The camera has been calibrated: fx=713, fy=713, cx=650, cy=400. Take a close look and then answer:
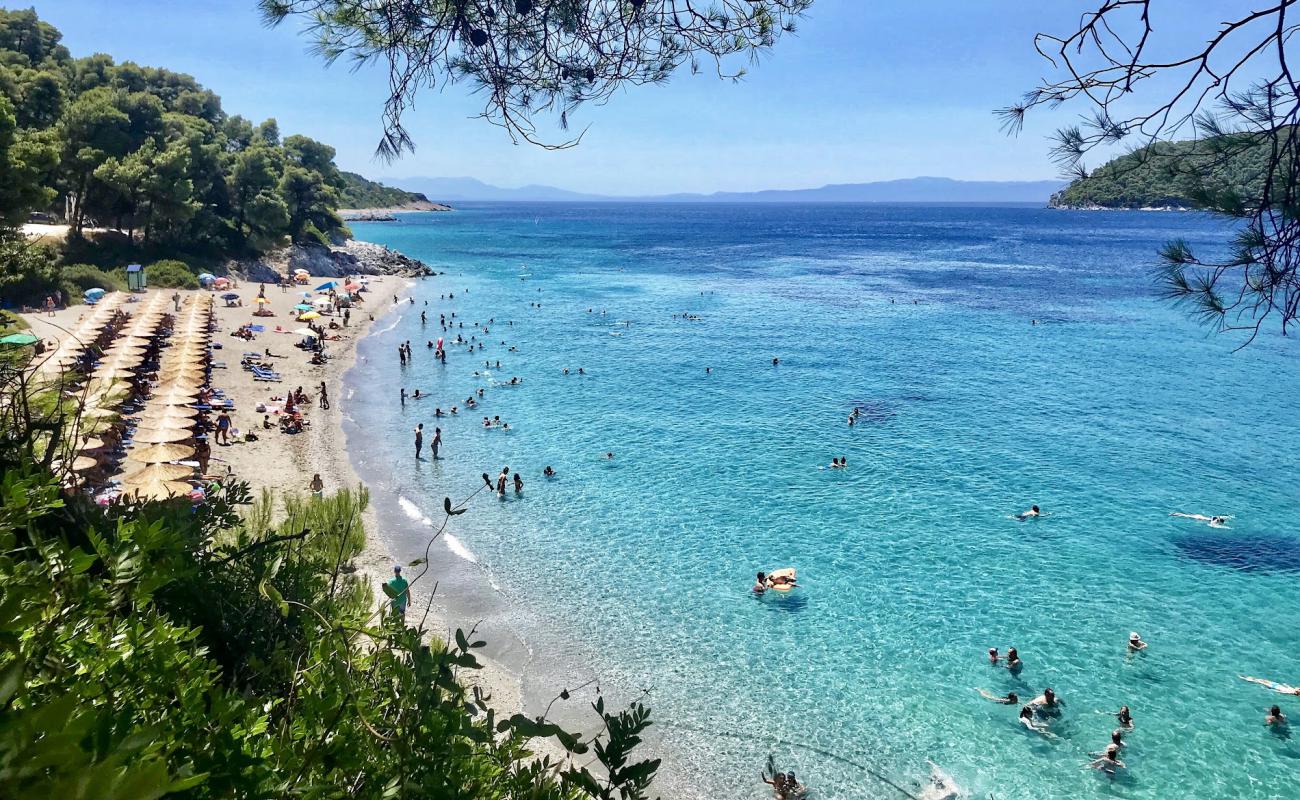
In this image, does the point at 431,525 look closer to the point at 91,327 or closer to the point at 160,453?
the point at 160,453

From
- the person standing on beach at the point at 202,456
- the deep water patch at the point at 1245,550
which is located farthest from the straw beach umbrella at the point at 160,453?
the deep water patch at the point at 1245,550

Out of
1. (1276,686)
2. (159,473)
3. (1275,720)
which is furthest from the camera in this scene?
(159,473)

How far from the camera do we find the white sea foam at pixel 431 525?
19.4 m

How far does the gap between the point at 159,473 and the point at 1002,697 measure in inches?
772

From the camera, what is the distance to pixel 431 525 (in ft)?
68.3

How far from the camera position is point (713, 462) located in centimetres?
2623

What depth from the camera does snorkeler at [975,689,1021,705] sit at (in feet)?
45.6

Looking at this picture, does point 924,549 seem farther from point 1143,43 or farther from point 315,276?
point 315,276

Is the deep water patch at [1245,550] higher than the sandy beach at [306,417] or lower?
lower

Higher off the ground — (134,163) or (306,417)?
(134,163)

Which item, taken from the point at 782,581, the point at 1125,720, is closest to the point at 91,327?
the point at 782,581

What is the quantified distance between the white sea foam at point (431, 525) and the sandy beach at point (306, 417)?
1.03 metres

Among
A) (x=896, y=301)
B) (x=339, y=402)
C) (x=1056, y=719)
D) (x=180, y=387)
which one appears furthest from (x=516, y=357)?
(x=896, y=301)

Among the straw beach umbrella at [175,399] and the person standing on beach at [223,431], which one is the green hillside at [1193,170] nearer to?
the straw beach umbrella at [175,399]
